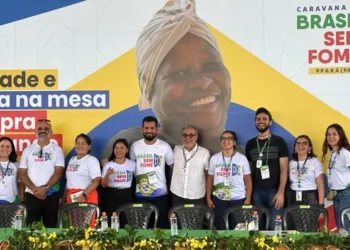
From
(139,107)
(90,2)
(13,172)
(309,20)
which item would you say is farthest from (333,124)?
(13,172)

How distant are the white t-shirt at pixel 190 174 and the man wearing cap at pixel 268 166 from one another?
49 cm

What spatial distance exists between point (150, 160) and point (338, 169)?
178 cm

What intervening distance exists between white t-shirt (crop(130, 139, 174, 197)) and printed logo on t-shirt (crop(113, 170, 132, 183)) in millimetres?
97

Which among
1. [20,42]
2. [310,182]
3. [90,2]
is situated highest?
[90,2]

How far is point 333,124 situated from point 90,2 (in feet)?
9.02

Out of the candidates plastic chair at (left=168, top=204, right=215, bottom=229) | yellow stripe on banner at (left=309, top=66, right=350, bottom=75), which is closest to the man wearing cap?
yellow stripe on banner at (left=309, top=66, right=350, bottom=75)

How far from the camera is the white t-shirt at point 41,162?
5.63m

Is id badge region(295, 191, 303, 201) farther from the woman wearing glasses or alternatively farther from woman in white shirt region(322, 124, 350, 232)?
the woman wearing glasses

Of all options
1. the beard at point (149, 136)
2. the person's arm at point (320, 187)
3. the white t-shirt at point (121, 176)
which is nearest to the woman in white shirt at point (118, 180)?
the white t-shirt at point (121, 176)

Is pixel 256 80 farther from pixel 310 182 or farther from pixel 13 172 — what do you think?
pixel 13 172

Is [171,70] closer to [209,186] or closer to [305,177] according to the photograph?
[209,186]

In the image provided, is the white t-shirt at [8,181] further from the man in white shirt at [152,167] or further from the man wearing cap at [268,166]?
the man wearing cap at [268,166]

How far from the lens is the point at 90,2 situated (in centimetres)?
591

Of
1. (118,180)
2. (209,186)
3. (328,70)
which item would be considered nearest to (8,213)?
(118,180)
